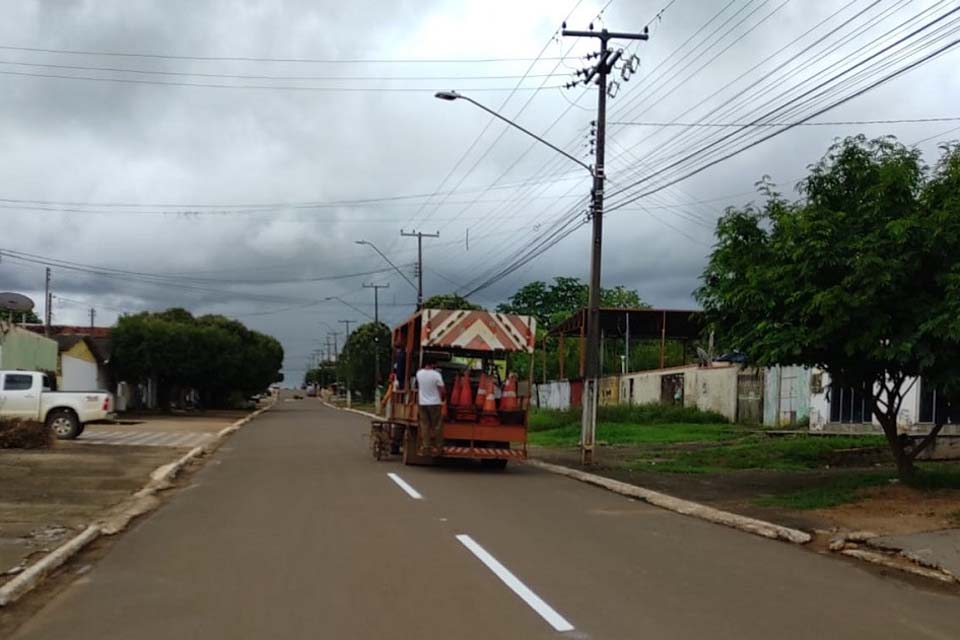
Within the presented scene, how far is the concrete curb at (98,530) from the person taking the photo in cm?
770

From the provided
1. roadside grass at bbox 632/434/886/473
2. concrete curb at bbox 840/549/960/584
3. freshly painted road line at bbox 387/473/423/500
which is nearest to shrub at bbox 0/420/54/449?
freshly painted road line at bbox 387/473/423/500

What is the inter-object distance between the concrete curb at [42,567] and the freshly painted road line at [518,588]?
13.4ft

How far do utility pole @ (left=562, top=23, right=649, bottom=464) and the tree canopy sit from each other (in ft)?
125

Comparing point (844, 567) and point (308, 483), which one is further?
point (308, 483)

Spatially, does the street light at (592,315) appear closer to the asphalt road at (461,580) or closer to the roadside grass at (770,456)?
the roadside grass at (770,456)

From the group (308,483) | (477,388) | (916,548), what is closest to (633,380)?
(477,388)

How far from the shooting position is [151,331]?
5331 cm

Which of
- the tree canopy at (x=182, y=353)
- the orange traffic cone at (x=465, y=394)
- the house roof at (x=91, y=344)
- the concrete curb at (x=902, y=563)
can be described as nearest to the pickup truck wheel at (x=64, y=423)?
the orange traffic cone at (x=465, y=394)

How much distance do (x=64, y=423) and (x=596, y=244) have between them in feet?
53.0

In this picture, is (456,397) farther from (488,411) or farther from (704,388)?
(704,388)

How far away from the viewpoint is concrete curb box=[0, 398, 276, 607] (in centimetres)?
770

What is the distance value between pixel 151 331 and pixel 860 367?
4635 cm

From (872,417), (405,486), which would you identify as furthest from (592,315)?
(872,417)

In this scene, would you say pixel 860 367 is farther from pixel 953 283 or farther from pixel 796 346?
pixel 953 283
